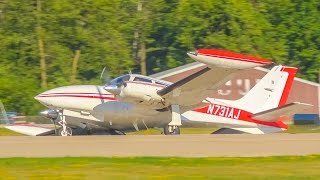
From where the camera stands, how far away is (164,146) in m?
23.2

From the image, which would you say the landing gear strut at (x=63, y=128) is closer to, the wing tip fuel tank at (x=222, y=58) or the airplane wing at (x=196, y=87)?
the airplane wing at (x=196, y=87)

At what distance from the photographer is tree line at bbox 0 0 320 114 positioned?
62875 millimetres

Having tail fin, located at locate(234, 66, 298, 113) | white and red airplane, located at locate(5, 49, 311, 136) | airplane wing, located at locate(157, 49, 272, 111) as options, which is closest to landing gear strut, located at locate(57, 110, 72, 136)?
white and red airplane, located at locate(5, 49, 311, 136)

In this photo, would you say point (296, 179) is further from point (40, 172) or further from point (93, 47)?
point (93, 47)

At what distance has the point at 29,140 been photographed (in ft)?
82.6

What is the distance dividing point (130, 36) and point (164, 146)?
48.8 meters

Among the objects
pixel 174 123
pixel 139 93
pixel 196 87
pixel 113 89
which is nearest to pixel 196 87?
pixel 196 87

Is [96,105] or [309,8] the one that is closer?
[96,105]

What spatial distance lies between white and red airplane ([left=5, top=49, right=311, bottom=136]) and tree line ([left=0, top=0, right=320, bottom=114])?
22701mm

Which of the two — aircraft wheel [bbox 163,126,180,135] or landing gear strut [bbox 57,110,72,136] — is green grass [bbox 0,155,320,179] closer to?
aircraft wheel [bbox 163,126,180,135]

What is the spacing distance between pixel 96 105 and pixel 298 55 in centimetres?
4263

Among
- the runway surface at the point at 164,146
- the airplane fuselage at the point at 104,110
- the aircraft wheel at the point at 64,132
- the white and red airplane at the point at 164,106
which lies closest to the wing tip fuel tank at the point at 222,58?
the white and red airplane at the point at 164,106

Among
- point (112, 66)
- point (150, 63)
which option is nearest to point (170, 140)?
point (112, 66)

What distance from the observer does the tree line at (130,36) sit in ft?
206
